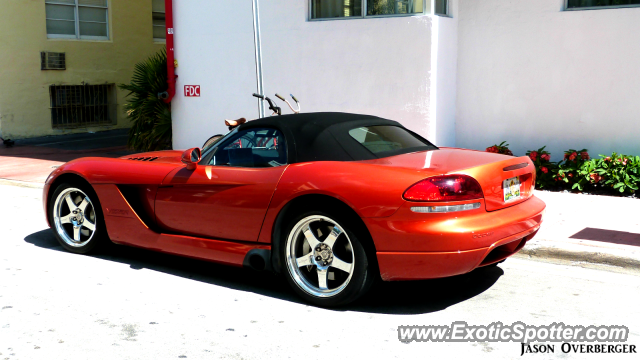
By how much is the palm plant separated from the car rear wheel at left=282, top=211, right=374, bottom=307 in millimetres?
8969

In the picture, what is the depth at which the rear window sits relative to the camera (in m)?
4.99

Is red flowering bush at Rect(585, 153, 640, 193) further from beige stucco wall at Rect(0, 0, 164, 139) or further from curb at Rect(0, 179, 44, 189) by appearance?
beige stucco wall at Rect(0, 0, 164, 139)

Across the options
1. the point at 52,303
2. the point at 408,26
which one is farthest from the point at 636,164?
the point at 52,303

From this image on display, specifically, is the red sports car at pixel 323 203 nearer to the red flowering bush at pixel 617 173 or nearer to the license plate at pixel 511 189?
the license plate at pixel 511 189

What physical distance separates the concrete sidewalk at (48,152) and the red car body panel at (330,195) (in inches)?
217

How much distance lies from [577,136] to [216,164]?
20.3ft

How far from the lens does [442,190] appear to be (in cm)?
426

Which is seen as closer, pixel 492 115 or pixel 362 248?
pixel 362 248

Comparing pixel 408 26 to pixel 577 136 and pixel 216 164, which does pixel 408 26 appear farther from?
pixel 216 164

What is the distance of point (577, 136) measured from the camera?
947cm

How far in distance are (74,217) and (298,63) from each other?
5.83 m

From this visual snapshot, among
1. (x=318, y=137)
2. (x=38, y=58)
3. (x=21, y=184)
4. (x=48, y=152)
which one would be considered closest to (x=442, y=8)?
(x=318, y=137)

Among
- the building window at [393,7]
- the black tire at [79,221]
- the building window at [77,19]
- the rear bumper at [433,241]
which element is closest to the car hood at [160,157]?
the black tire at [79,221]

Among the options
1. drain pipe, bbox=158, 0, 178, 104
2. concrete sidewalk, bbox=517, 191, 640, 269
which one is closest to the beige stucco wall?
drain pipe, bbox=158, 0, 178, 104
